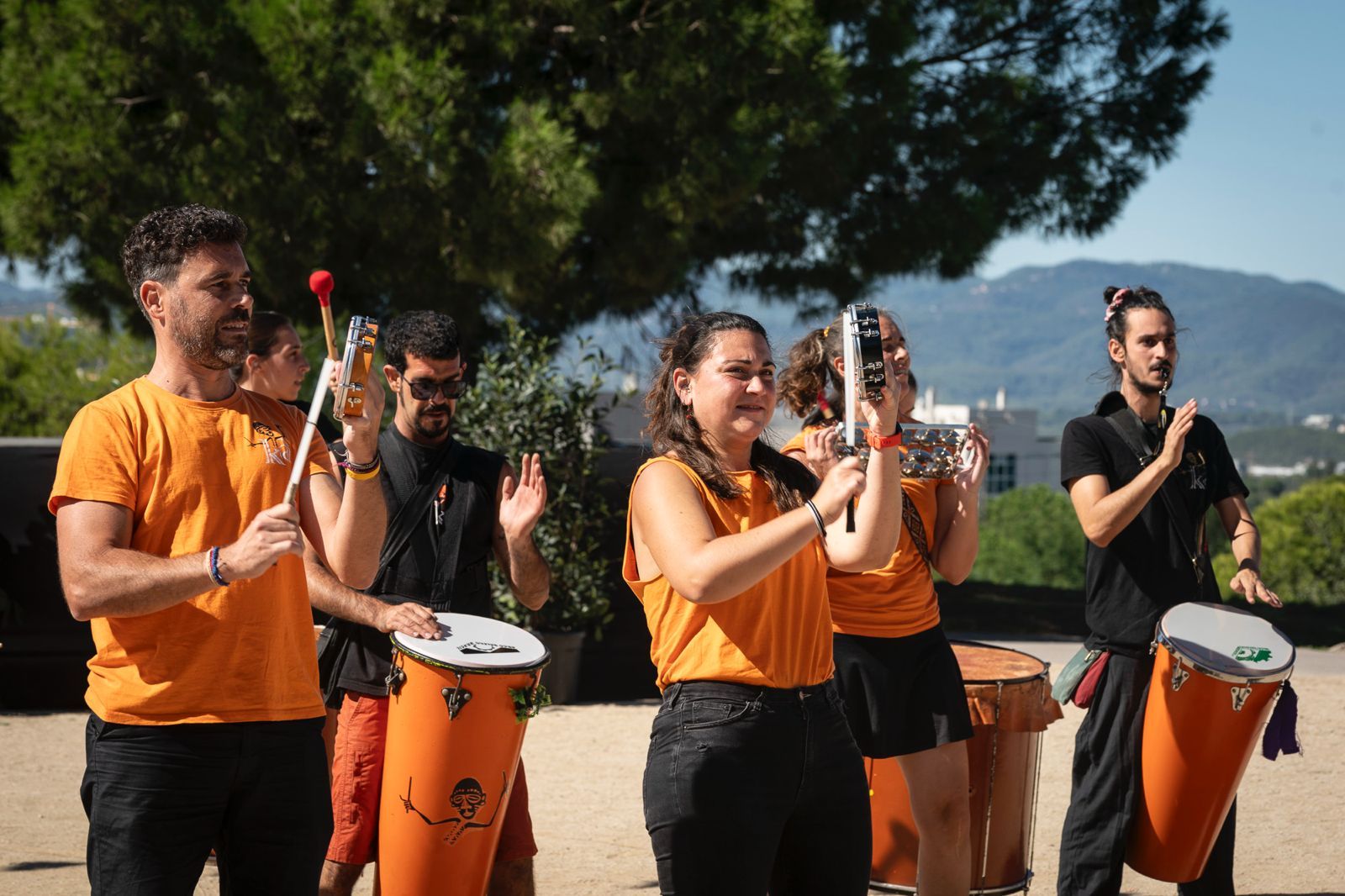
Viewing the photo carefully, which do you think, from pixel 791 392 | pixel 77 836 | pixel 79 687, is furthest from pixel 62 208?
pixel 791 392

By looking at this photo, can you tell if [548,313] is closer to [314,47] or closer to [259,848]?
[314,47]

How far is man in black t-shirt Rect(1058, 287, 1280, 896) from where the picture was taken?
434 centimetres

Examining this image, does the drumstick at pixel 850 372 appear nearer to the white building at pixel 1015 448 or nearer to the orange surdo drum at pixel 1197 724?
the orange surdo drum at pixel 1197 724

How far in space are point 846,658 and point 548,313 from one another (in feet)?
28.1

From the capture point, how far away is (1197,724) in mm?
4125

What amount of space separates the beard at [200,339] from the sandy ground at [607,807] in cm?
323

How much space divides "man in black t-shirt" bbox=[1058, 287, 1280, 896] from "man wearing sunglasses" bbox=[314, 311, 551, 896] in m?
1.77

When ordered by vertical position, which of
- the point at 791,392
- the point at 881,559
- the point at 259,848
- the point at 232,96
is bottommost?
the point at 259,848

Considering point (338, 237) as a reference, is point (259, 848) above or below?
below

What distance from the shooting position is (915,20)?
45.4 ft

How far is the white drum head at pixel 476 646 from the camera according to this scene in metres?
3.57

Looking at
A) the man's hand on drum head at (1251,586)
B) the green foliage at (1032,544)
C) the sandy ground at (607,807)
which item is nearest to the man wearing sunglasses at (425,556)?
the sandy ground at (607,807)

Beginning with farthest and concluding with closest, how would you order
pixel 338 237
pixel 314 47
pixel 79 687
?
pixel 338 237 → pixel 314 47 → pixel 79 687

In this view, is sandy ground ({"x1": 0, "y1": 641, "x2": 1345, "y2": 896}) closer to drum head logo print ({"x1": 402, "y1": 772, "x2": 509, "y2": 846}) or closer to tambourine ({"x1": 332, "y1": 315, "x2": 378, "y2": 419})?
A: drum head logo print ({"x1": 402, "y1": 772, "x2": 509, "y2": 846})
